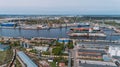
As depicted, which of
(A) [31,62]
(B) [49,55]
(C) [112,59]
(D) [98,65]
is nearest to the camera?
(D) [98,65]

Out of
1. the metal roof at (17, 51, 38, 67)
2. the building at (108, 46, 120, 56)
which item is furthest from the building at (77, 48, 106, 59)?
the metal roof at (17, 51, 38, 67)

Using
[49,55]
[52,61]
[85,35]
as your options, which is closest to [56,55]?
[49,55]

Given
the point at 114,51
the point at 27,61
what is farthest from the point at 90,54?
the point at 27,61

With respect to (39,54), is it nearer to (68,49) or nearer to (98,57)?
(68,49)

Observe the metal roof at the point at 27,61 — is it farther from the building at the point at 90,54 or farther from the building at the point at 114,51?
the building at the point at 114,51

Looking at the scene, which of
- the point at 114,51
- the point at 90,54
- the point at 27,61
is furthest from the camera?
the point at 114,51

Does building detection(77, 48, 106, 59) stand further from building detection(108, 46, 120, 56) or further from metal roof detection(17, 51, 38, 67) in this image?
metal roof detection(17, 51, 38, 67)

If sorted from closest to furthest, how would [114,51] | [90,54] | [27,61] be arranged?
[27,61], [90,54], [114,51]

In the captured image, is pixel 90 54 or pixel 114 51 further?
pixel 114 51

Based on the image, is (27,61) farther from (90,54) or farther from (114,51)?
(114,51)

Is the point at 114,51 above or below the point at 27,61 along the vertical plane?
above

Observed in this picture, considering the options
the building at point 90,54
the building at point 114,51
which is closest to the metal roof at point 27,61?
the building at point 90,54
